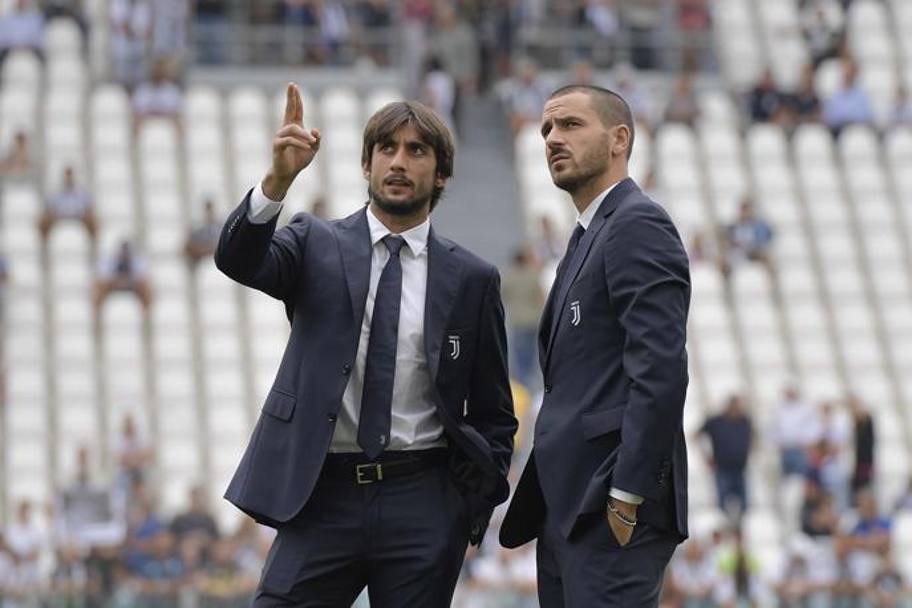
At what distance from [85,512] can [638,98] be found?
899cm

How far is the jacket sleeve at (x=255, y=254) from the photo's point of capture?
7.04 m

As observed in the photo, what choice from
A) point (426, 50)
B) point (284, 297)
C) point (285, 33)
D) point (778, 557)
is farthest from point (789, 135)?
point (284, 297)

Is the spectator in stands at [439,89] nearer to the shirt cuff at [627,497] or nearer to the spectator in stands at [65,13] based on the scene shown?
the spectator in stands at [65,13]

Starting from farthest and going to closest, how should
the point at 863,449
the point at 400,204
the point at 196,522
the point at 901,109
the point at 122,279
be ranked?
the point at 901,109, the point at 122,279, the point at 863,449, the point at 196,522, the point at 400,204

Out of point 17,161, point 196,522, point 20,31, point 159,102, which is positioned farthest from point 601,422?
point 20,31

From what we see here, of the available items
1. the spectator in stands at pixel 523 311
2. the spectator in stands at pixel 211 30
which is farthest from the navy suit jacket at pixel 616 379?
the spectator in stands at pixel 211 30

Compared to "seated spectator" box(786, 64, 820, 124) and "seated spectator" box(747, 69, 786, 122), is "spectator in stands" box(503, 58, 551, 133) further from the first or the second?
"seated spectator" box(786, 64, 820, 124)

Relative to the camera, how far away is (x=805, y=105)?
83.8ft

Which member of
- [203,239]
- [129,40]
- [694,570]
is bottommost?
→ [694,570]

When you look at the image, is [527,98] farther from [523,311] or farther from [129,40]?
[523,311]

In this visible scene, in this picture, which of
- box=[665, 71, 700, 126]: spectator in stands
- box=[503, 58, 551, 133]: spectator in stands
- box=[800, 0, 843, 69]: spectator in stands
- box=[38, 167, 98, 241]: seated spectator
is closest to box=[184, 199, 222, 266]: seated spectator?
box=[38, 167, 98, 241]: seated spectator

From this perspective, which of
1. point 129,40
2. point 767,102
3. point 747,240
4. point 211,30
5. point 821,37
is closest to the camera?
point 747,240

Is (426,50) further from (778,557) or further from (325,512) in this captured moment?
(325,512)

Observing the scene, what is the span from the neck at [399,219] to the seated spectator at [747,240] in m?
16.2
